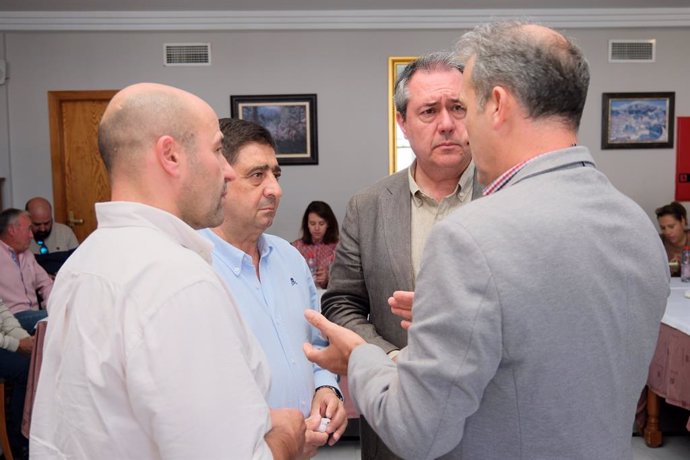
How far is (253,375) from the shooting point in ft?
3.48

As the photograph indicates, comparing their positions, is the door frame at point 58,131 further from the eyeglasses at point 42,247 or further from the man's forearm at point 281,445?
the man's forearm at point 281,445

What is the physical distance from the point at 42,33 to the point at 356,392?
687 cm

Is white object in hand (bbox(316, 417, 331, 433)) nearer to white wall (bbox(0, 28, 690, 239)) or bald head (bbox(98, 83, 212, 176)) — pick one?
bald head (bbox(98, 83, 212, 176))

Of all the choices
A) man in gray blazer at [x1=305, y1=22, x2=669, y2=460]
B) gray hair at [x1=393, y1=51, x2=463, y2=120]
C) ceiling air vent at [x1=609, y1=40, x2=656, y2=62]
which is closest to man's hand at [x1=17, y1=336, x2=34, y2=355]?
gray hair at [x1=393, y1=51, x2=463, y2=120]

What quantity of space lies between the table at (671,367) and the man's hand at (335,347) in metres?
2.47

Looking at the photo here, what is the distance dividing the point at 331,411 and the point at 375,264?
0.41 m

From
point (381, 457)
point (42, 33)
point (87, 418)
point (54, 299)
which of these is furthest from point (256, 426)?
point (42, 33)

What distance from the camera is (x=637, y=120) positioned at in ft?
22.8

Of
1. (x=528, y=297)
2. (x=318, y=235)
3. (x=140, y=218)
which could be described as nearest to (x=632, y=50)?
(x=318, y=235)

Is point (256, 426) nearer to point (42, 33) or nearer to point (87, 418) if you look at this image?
point (87, 418)

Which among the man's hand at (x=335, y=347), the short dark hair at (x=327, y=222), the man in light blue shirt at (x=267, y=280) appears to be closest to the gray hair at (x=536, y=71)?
the man's hand at (x=335, y=347)

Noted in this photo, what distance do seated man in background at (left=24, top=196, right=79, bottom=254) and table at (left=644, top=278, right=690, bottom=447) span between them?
5229mm

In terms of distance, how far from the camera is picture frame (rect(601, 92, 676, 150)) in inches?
273

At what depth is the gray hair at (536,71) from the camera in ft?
3.24
